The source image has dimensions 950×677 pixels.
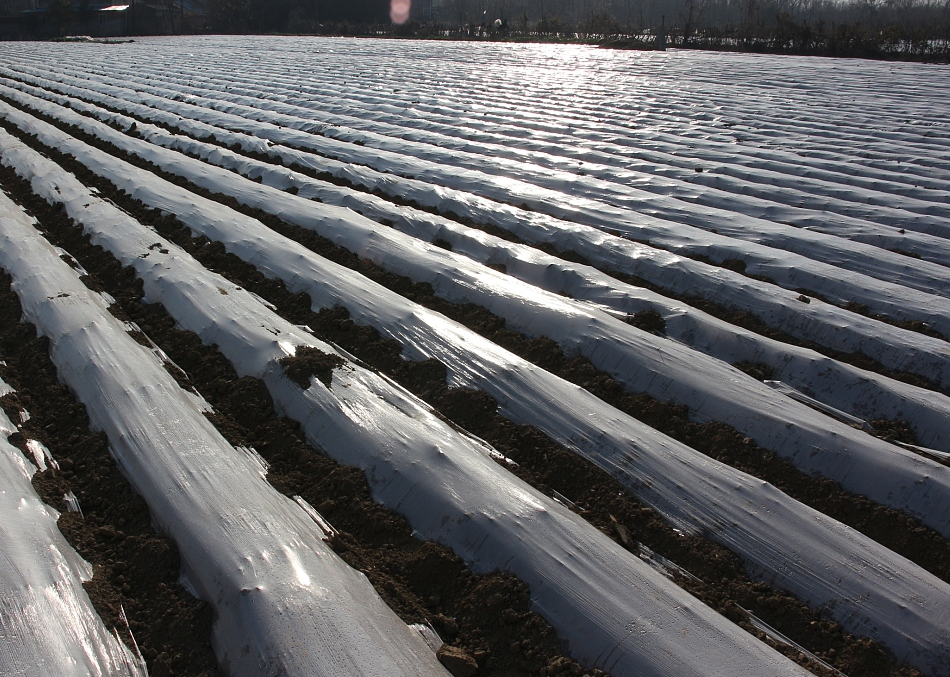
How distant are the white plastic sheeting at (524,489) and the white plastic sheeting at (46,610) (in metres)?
0.81

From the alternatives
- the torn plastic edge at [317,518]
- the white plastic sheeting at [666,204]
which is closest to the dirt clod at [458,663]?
the torn plastic edge at [317,518]

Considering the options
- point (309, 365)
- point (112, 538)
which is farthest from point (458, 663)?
point (309, 365)

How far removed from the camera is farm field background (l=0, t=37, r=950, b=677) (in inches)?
61.7

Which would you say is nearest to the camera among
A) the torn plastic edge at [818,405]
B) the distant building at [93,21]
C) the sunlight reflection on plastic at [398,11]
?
the torn plastic edge at [818,405]

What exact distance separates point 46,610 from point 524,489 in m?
1.32

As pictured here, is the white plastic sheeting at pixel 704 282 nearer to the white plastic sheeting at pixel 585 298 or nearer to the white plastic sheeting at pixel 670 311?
the white plastic sheeting at pixel 670 311

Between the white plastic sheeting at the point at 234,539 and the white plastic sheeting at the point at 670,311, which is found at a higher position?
the white plastic sheeting at the point at 670,311

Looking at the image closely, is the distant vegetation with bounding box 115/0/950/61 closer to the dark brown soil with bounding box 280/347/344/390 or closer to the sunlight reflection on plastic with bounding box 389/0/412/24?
the sunlight reflection on plastic with bounding box 389/0/412/24

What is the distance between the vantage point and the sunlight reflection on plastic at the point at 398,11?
37.9m

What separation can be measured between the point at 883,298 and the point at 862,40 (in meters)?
16.8

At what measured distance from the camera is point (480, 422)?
91.4 inches

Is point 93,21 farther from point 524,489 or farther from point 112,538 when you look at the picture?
point 524,489

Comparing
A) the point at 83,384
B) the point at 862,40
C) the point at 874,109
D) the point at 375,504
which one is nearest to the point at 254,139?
the point at 83,384

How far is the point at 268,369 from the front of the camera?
8.37 ft
